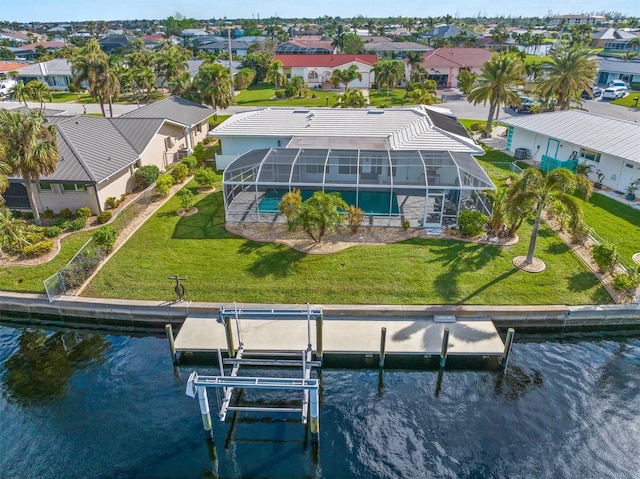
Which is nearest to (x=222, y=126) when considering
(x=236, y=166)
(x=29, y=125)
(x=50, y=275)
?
(x=236, y=166)

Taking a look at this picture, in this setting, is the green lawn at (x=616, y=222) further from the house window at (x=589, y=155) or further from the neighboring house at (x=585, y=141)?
the house window at (x=589, y=155)

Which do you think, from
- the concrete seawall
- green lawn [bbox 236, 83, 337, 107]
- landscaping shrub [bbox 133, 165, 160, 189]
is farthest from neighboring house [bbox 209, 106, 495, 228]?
green lawn [bbox 236, 83, 337, 107]

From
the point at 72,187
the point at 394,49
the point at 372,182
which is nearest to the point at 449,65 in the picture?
the point at 394,49

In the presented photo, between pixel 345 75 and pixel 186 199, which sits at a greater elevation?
pixel 345 75

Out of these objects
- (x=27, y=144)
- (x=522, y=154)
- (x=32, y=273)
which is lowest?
(x=32, y=273)

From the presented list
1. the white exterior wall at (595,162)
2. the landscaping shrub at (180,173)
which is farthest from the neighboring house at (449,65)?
the landscaping shrub at (180,173)

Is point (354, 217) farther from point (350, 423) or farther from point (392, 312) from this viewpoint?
point (350, 423)

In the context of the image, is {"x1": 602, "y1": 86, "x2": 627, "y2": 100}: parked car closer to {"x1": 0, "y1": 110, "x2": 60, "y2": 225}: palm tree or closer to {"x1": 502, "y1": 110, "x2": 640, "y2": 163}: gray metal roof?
{"x1": 502, "y1": 110, "x2": 640, "y2": 163}: gray metal roof
